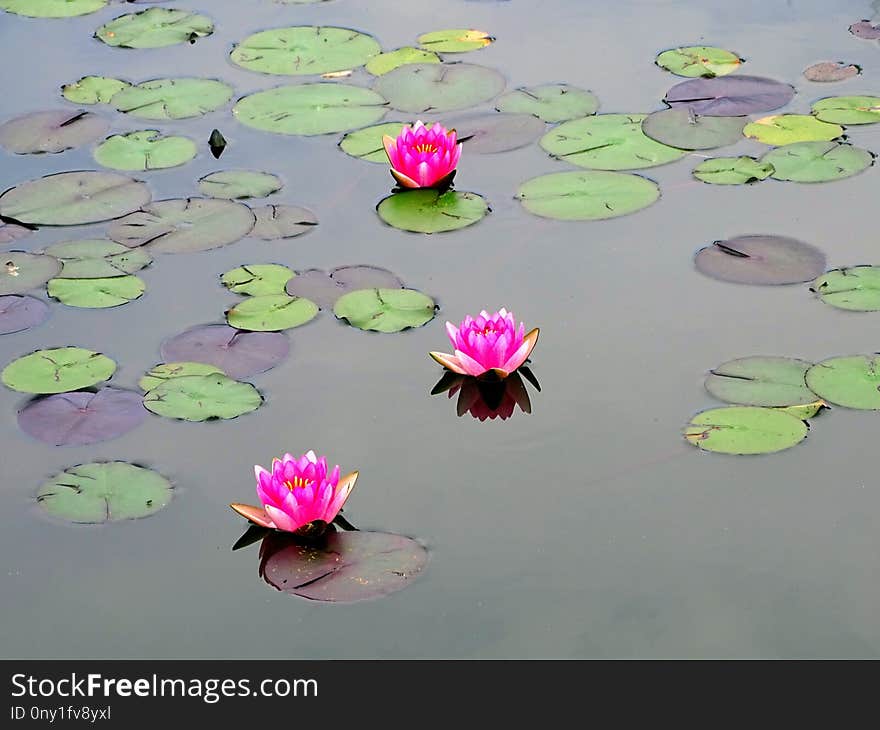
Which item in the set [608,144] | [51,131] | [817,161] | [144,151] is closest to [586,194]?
[608,144]

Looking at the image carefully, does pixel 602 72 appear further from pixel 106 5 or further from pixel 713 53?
pixel 106 5

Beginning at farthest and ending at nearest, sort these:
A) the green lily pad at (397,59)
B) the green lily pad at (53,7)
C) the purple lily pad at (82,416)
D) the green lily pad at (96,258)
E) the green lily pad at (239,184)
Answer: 1. the green lily pad at (53,7)
2. the green lily pad at (397,59)
3. the green lily pad at (239,184)
4. the green lily pad at (96,258)
5. the purple lily pad at (82,416)

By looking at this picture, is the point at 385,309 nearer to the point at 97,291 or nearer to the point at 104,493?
the point at 97,291

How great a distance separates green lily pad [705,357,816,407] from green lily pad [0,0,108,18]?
157 inches

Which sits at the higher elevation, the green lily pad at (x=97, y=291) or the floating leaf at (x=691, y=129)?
the floating leaf at (x=691, y=129)

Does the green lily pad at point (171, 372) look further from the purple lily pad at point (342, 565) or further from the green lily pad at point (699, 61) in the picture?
the green lily pad at point (699, 61)

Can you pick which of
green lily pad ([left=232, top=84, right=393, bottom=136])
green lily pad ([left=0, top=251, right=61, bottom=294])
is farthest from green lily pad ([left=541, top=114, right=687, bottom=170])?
green lily pad ([left=0, top=251, right=61, bottom=294])

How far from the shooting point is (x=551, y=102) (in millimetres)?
5480

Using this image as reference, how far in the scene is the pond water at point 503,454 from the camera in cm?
314

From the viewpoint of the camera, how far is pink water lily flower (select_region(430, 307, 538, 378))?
389 centimetres

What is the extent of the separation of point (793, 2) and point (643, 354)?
301cm

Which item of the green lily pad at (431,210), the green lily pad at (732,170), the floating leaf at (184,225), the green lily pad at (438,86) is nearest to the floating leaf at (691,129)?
the green lily pad at (732,170)

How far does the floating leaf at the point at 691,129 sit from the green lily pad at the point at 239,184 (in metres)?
1.50
